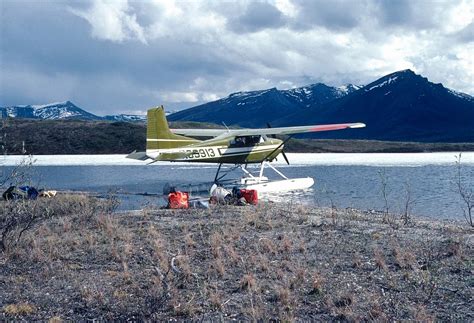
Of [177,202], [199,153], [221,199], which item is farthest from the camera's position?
[199,153]

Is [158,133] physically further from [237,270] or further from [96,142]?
[96,142]

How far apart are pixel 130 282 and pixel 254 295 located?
1813 mm

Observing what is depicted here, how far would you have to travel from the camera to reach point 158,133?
19.0m

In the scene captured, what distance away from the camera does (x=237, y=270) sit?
288 inches

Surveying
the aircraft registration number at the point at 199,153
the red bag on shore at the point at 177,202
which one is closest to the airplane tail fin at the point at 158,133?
the aircraft registration number at the point at 199,153

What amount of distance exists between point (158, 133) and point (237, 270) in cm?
1244

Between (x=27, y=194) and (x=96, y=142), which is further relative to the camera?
(x=96, y=142)

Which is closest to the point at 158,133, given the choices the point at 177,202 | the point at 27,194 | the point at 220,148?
the point at 220,148

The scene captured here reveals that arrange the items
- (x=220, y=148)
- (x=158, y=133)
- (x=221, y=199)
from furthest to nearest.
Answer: (x=220, y=148)
(x=158, y=133)
(x=221, y=199)

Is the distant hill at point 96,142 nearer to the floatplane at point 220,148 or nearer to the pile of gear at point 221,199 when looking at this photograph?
the floatplane at point 220,148

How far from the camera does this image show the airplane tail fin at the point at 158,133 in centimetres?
1895

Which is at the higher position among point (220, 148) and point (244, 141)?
point (244, 141)

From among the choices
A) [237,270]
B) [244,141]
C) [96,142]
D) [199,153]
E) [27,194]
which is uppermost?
[96,142]

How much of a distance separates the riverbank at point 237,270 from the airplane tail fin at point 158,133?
813 centimetres
